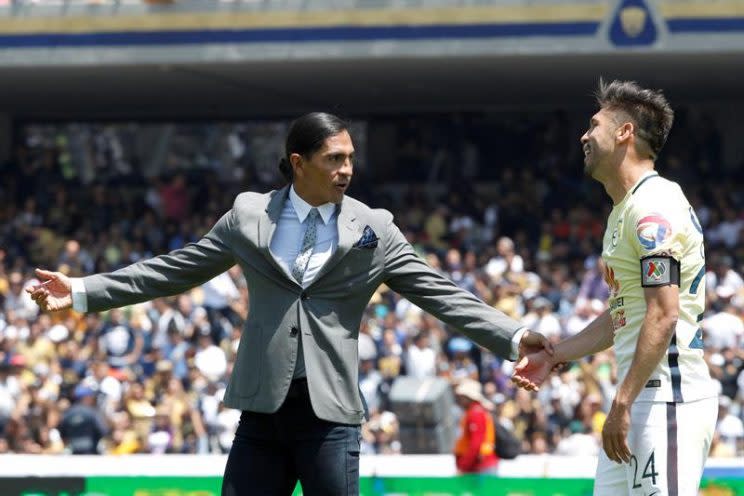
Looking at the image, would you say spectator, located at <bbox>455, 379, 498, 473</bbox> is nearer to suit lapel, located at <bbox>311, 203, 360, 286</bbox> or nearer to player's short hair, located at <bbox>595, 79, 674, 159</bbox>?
suit lapel, located at <bbox>311, 203, 360, 286</bbox>

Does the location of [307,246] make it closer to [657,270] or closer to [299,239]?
[299,239]

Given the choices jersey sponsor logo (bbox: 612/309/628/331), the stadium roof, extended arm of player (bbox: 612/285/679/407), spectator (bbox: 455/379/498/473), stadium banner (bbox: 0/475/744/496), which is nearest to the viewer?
extended arm of player (bbox: 612/285/679/407)

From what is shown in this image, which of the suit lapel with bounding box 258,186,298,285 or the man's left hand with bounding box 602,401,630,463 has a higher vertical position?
the suit lapel with bounding box 258,186,298,285

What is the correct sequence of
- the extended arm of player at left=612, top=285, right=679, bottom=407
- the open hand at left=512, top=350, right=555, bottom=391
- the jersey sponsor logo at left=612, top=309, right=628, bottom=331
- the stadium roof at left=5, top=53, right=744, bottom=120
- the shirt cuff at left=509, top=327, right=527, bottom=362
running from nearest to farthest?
the extended arm of player at left=612, top=285, right=679, bottom=407, the jersey sponsor logo at left=612, top=309, right=628, bottom=331, the shirt cuff at left=509, top=327, right=527, bottom=362, the open hand at left=512, top=350, right=555, bottom=391, the stadium roof at left=5, top=53, right=744, bottom=120

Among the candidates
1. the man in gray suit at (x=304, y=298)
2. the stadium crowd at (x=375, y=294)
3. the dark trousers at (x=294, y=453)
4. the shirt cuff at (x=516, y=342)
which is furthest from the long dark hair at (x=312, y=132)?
the stadium crowd at (x=375, y=294)

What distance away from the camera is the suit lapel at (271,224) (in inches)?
189

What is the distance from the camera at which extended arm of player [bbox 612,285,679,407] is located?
437cm

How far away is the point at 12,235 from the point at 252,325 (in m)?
16.7

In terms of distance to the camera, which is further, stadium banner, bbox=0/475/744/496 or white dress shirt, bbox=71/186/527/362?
stadium banner, bbox=0/475/744/496

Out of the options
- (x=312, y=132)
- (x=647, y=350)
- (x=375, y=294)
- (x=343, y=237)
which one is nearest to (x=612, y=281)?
(x=647, y=350)

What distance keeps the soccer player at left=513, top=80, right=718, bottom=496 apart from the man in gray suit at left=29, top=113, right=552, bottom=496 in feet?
1.71

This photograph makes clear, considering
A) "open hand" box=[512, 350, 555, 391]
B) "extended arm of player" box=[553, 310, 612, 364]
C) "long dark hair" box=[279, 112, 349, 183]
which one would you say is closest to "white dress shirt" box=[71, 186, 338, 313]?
"long dark hair" box=[279, 112, 349, 183]

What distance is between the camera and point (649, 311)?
14.5ft

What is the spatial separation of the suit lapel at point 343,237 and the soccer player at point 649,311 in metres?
0.81
